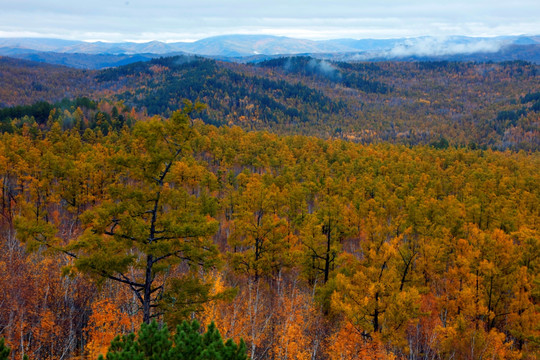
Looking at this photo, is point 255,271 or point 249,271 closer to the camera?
point 249,271

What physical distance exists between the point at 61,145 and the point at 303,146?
64598mm

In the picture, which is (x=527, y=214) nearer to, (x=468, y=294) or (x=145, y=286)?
(x=468, y=294)

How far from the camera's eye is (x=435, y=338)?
89.7 ft

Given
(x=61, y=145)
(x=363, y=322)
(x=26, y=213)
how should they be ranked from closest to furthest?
(x=363, y=322), (x=26, y=213), (x=61, y=145)

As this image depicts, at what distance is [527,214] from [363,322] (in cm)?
4195

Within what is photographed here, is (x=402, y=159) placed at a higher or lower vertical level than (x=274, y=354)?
higher

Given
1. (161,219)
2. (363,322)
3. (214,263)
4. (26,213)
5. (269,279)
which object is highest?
(161,219)

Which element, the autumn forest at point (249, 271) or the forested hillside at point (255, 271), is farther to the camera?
the forested hillside at point (255, 271)

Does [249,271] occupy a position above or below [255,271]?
above

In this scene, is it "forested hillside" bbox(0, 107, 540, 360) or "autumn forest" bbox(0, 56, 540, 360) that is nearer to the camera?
"autumn forest" bbox(0, 56, 540, 360)

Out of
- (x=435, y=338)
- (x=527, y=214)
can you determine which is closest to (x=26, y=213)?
(x=435, y=338)

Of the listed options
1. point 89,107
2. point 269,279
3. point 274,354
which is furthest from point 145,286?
point 89,107

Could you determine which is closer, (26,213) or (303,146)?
(26,213)

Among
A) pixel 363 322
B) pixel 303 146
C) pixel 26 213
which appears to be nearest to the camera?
pixel 363 322
